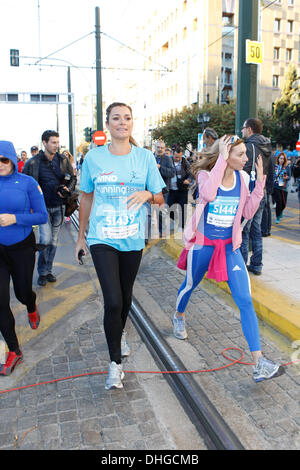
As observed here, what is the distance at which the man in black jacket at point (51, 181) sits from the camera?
569cm

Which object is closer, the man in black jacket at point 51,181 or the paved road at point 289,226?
the man in black jacket at point 51,181

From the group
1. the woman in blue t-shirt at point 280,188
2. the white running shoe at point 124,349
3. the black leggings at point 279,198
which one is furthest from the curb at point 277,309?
the black leggings at point 279,198

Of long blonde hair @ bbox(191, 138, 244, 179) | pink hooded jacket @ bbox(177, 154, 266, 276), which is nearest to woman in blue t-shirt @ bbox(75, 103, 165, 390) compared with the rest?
pink hooded jacket @ bbox(177, 154, 266, 276)

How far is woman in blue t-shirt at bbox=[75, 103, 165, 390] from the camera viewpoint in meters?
3.12

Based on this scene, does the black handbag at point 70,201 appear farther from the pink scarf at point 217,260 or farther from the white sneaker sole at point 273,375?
the white sneaker sole at point 273,375

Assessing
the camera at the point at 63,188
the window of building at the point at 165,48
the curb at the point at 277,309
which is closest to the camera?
the curb at the point at 277,309

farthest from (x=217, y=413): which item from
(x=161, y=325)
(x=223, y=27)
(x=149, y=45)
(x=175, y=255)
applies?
(x=149, y=45)

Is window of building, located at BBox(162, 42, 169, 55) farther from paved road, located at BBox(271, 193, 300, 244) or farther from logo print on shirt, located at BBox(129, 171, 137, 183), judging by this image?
logo print on shirt, located at BBox(129, 171, 137, 183)

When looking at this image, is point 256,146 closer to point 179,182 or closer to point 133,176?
point 133,176

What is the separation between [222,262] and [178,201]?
19.2ft

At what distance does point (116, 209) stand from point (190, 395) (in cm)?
140

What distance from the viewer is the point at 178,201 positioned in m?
9.20

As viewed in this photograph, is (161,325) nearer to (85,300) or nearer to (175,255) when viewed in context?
(85,300)

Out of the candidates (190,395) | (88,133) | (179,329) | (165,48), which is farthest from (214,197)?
(165,48)
